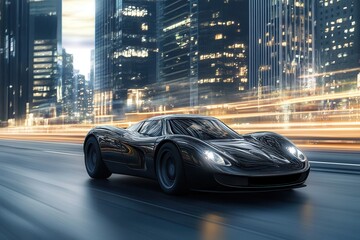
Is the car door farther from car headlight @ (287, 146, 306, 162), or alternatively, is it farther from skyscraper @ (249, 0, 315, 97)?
skyscraper @ (249, 0, 315, 97)

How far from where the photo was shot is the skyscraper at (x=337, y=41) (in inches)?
5989

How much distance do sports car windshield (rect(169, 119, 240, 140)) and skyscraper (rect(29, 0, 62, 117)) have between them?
16606cm

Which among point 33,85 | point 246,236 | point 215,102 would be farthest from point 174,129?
point 33,85

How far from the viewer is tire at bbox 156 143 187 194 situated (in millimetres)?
6042

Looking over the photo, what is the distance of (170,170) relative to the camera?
20.7 feet

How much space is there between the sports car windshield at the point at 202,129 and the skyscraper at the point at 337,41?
147 meters

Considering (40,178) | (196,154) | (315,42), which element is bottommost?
(40,178)

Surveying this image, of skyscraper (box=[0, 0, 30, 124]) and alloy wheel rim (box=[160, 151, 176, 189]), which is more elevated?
skyscraper (box=[0, 0, 30, 124])

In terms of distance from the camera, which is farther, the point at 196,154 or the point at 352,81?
the point at 352,81

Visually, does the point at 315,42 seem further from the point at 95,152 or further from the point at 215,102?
the point at 95,152

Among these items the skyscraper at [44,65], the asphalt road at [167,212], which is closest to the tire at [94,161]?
the asphalt road at [167,212]

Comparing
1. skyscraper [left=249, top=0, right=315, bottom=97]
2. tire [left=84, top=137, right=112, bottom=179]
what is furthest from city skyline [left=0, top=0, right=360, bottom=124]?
tire [left=84, top=137, right=112, bottom=179]

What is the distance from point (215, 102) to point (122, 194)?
469ft

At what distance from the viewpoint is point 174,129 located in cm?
681
